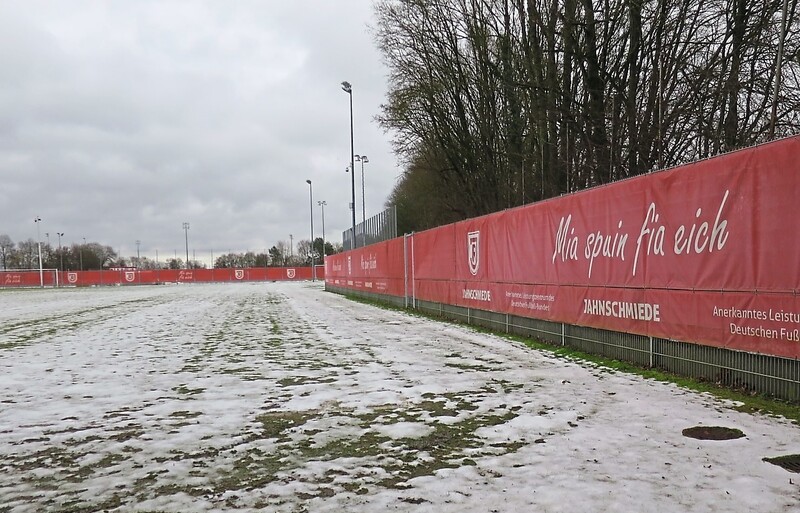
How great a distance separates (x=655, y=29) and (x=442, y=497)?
1534 centimetres

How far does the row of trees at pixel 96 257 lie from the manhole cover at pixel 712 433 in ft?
412

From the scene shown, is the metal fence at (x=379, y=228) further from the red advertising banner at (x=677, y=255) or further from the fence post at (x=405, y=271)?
the red advertising banner at (x=677, y=255)

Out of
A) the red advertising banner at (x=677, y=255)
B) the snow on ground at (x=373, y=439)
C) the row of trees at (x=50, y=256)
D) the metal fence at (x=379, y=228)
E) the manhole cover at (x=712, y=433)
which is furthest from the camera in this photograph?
the row of trees at (x=50, y=256)

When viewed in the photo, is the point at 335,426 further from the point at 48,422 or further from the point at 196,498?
the point at 48,422

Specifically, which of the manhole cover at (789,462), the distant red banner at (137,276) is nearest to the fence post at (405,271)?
the manhole cover at (789,462)

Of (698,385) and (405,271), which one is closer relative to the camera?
(698,385)

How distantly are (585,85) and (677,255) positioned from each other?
11563 millimetres

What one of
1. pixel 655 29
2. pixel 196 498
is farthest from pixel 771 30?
pixel 196 498

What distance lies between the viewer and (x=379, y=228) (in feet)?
108

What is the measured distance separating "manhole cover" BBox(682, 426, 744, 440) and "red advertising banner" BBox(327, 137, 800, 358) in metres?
1.28

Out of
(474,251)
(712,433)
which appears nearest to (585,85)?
(474,251)

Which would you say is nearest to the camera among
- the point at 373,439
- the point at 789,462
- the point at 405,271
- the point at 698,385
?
the point at 789,462

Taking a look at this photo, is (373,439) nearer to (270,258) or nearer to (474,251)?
(474,251)

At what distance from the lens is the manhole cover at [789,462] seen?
13.8 feet
